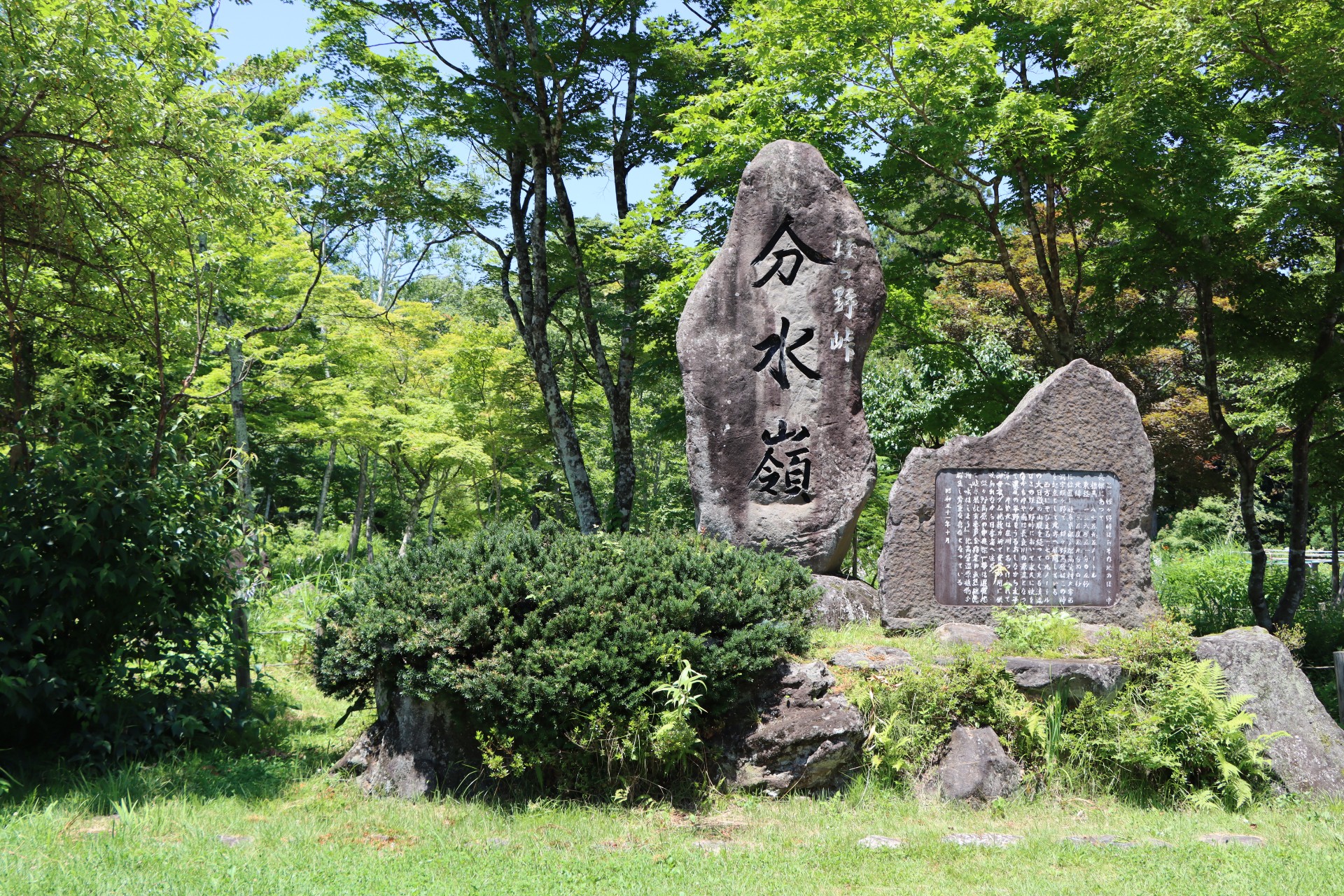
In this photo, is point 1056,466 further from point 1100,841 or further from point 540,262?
point 540,262

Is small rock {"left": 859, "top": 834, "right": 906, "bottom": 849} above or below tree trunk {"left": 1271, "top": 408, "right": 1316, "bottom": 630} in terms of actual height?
below

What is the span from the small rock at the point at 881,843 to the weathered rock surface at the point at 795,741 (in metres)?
0.59

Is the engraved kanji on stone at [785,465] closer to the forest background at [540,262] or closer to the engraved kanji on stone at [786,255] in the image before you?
the engraved kanji on stone at [786,255]

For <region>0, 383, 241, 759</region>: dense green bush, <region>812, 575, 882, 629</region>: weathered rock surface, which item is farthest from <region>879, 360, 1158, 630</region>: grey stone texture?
<region>0, 383, 241, 759</region>: dense green bush

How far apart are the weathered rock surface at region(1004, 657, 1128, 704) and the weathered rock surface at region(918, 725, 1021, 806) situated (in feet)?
1.23

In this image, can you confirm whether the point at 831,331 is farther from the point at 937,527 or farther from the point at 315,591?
the point at 315,591

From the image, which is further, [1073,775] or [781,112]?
[781,112]

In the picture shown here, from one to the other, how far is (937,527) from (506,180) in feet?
35.9

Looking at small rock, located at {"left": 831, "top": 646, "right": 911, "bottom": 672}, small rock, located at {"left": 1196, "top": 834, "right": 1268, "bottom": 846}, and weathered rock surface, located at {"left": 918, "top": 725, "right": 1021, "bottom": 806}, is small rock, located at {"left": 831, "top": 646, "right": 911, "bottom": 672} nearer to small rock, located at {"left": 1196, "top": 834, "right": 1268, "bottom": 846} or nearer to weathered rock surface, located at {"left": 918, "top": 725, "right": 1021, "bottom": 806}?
weathered rock surface, located at {"left": 918, "top": 725, "right": 1021, "bottom": 806}

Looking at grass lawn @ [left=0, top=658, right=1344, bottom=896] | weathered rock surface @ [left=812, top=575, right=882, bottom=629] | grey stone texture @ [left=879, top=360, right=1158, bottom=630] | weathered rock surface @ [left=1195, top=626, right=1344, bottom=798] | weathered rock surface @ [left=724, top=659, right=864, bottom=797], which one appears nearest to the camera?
grass lawn @ [left=0, top=658, right=1344, bottom=896]

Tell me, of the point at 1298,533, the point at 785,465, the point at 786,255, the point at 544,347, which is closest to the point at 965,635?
the point at 785,465

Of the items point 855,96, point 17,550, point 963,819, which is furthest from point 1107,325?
point 17,550

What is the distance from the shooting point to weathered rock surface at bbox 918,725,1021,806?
16.4 feet

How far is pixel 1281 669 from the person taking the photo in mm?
5281
